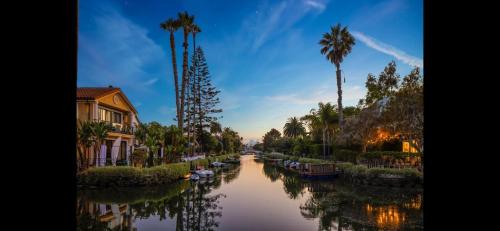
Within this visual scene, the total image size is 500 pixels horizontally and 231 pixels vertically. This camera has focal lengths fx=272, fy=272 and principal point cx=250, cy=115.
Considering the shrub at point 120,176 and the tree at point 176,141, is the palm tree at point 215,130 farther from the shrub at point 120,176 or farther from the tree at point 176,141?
the shrub at point 120,176

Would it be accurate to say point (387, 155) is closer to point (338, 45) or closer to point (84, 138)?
point (338, 45)

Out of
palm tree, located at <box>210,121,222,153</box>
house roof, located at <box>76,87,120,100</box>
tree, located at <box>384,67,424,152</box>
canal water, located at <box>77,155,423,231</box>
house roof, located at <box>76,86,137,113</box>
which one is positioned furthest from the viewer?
palm tree, located at <box>210,121,222,153</box>

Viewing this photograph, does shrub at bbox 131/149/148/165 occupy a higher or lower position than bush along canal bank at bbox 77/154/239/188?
higher

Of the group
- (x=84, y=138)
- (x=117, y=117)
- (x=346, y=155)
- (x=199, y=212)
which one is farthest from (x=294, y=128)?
(x=199, y=212)

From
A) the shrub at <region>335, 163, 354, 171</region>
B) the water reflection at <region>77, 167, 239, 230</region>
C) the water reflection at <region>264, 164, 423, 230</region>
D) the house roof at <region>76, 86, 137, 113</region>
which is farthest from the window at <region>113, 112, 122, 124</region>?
the shrub at <region>335, 163, 354, 171</region>

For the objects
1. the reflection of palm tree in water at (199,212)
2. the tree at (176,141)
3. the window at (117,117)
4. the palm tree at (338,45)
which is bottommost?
the reflection of palm tree in water at (199,212)

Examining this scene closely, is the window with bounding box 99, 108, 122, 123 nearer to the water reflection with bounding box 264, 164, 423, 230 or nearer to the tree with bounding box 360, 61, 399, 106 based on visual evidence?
the water reflection with bounding box 264, 164, 423, 230

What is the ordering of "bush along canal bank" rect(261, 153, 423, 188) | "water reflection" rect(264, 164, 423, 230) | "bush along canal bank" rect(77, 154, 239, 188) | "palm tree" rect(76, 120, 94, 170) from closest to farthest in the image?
1. "water reflection" rect(264, 164, 423, 230)
2. "bush along canal bank" rect(77, 154, 239, 188)
3. "bush along canal bank" rect(261, 153, 423, 188)
4. "palm tree" rect(76, 120, 94, 170)

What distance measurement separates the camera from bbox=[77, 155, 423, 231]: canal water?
1171cm

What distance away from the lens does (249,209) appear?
1516 centimetres

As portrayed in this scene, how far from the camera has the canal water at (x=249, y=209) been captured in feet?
38.4

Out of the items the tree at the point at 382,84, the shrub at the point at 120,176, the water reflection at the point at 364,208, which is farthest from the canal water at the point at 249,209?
the tree at the point at 382,84
